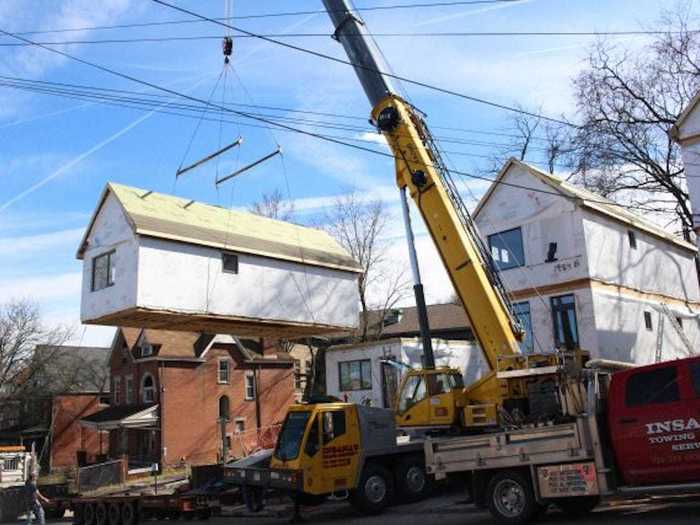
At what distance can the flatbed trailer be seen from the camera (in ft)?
54.5

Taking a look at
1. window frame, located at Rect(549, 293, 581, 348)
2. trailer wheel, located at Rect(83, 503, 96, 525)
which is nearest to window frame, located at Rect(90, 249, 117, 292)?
trailer wheel, located at Rect(83, 503, 96, 525)

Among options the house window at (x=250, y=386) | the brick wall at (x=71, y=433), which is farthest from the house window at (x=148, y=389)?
the house window at (x=250, y=386)

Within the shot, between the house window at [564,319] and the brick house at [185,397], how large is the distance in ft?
70.6

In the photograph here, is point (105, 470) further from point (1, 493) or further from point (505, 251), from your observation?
point (505, 251)

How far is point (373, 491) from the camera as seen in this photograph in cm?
1653

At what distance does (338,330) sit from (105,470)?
852 cm

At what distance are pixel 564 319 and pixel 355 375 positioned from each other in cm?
1105

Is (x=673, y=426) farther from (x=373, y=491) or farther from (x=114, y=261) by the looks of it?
(x=114, y=261)

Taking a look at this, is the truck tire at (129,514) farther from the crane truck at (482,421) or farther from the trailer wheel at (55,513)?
the trailer wheel at (55,513)

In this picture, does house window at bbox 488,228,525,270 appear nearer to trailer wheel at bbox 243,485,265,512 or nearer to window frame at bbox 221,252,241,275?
window frame at bbox 221,252,241,275

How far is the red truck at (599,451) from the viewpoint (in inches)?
420

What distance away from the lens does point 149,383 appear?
4294 centimetres

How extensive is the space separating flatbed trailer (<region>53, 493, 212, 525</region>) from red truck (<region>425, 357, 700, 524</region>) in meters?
6.68

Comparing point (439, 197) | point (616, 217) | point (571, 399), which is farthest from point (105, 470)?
point (616, 217)
